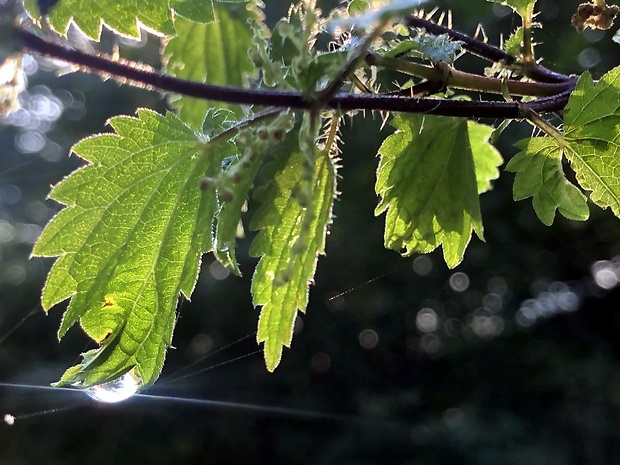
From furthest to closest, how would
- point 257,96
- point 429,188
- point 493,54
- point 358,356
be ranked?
point 358,356
point 429,188
point 493,54
point 257,96

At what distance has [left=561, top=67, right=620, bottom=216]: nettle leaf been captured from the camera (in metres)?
0.88

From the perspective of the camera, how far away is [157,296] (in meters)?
0.97

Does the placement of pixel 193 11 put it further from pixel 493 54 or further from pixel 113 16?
pixel 493 54

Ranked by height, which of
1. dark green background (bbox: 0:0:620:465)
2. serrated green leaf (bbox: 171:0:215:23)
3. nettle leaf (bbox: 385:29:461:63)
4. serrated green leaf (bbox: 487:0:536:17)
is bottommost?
dark green background (bbox: 0:0:620:465)

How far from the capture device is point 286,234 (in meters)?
0.96

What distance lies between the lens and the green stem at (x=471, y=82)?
831 mm

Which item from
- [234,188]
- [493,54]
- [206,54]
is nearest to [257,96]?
[234,188]

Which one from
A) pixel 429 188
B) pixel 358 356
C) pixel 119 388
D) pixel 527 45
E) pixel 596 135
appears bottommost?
pixel 358 356

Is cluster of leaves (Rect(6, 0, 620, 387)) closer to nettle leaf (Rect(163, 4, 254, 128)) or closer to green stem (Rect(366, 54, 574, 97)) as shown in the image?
green stem (Rect(366, 54, 574, 97))

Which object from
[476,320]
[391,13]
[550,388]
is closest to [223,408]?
[476,320]

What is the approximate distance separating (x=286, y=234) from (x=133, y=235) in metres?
0.24

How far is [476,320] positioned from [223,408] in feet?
9.35

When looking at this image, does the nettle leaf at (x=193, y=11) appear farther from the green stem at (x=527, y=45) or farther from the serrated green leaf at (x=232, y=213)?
the green stem at (x=527, y=45)

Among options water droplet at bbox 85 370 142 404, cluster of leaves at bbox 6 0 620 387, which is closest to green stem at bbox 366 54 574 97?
cluster of leaves at bbox 6 0 620 387
